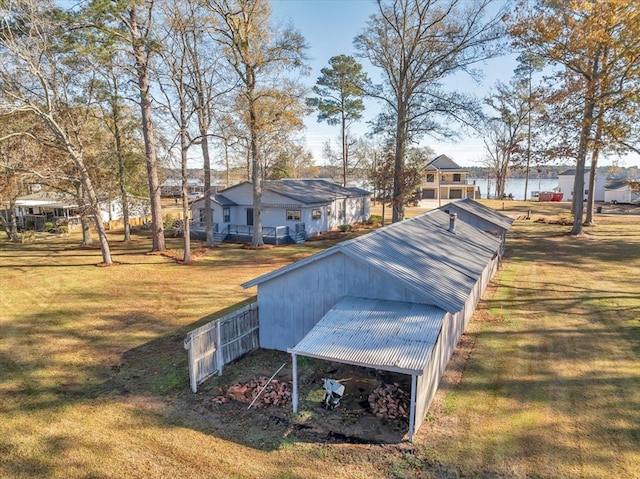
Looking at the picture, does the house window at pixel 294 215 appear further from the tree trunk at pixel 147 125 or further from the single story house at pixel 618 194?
the single story house at pixel 618 194

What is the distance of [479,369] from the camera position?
10.8 m

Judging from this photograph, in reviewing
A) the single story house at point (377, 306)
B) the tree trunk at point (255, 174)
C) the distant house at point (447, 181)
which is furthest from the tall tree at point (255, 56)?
the distant house at point (447, 181)

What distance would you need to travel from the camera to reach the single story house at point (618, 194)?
5613 centimetres

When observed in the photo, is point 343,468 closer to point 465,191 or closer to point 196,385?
point 196,385

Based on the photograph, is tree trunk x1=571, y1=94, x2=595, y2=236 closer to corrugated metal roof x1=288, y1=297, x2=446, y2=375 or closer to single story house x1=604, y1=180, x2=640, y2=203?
corrugated metal roof x1=288, y1=297, x2=446, y2=375

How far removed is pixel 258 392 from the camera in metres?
9.43

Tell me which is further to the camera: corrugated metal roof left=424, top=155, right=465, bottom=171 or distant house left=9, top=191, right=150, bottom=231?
corrugated metal roof left=424, top=155, right=465, bottom=171

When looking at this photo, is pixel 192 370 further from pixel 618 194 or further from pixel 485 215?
pixel 618 194

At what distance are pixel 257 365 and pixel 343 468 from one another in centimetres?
451

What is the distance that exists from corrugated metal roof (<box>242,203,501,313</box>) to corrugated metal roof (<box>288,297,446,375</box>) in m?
0.63

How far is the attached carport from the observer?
780 centimetres

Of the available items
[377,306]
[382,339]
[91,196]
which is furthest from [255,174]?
[382,339]

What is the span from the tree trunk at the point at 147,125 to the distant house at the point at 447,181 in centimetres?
5278

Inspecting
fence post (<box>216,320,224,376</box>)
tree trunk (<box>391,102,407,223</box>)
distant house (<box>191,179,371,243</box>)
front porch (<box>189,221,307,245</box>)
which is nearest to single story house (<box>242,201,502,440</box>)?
fence post (<box>216,320,224,376</box>)
